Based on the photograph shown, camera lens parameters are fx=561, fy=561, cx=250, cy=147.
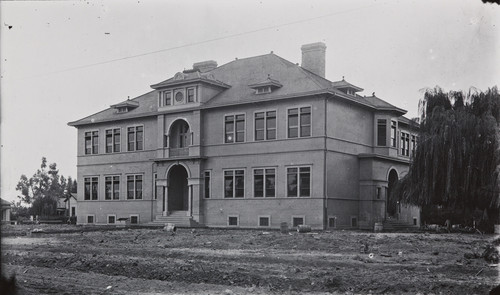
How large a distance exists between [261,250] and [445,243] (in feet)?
24.5

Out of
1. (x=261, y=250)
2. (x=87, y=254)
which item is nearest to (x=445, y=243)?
(x=261, y=250)

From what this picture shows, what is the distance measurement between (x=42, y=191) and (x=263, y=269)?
57934mm

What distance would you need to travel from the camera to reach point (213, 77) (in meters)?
41.6

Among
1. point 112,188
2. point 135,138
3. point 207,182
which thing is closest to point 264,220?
point 207,182

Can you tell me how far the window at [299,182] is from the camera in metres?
35.8

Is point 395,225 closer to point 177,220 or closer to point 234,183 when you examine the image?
point 234,183

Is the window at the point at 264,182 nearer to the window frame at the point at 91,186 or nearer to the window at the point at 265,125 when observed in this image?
the window at the point at 265,125

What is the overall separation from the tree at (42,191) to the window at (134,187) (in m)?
18.1

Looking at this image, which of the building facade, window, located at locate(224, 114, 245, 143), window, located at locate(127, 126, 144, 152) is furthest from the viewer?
window, located at locate(127, 126, 144, 152)

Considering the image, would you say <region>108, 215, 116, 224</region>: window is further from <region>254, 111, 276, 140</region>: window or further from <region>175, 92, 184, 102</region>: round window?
<region>254, 111, 276, 140</region>: window

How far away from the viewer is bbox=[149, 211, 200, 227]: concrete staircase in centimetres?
3985

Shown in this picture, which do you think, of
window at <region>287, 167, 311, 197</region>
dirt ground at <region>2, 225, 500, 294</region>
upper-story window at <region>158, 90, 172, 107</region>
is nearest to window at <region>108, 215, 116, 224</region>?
upper-story window at <region>158, 90, 172, 107</region>

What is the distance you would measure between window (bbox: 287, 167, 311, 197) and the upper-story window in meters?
11.7

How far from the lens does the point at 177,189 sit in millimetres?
43969
